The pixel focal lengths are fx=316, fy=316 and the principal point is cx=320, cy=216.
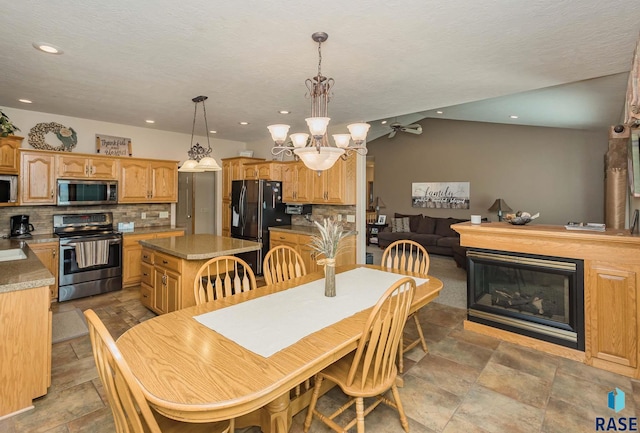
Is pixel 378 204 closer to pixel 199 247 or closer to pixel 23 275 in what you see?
pixel 199 247

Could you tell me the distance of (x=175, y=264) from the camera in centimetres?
320

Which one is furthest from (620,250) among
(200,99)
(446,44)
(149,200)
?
(149,200)

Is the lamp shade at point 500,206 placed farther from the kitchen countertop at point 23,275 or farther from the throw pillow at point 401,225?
the kitchen countertop at point 23,275

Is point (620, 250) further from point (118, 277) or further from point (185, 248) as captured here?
point (118, 277)

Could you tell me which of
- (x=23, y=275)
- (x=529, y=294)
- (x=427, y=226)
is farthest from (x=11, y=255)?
(x=427, y=226)

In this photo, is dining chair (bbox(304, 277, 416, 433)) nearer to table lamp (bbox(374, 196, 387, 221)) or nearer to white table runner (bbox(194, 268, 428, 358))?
white table runner (bbox(194, 268, 428, 358))

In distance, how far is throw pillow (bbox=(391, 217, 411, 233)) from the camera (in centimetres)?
819

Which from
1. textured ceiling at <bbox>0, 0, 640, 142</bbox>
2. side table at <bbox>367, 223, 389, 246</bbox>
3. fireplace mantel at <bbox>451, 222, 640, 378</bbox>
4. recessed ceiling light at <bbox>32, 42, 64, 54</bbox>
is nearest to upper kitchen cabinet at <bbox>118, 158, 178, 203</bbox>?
textured ceiling at <bbox>0, 0, 640, 142</bbox>

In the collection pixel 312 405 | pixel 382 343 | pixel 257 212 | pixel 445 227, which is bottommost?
pixel 312 405

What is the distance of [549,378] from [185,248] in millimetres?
3375

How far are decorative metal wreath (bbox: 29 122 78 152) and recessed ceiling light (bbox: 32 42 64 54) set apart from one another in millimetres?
2510

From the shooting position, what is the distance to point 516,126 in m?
6.93

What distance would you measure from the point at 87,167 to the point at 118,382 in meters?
4.51

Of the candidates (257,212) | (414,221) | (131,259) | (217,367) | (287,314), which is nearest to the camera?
(217,367)
